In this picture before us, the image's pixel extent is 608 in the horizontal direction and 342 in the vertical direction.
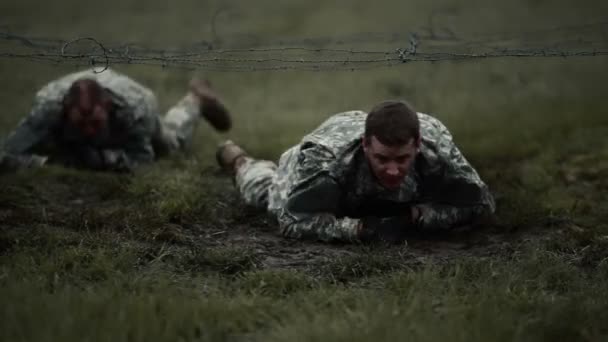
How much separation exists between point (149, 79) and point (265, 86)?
208 cm

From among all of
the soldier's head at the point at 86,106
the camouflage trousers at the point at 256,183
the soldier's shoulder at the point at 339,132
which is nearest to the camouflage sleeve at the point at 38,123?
the soldier's head at the point at 86,106

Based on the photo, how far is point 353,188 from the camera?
16.2 ft

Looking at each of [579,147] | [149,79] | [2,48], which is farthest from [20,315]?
[149,79]

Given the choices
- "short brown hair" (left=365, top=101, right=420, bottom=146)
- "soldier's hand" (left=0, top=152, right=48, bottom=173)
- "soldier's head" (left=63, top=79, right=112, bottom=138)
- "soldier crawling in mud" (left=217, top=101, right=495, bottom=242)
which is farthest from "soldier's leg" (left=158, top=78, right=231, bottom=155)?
"short brown hair" (left=365, top=101, right=420, bottom=146)

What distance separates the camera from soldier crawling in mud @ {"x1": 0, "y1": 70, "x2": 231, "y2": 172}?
6762mm

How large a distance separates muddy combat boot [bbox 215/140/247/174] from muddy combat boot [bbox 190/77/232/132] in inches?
62.8

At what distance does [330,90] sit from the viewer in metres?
11.1

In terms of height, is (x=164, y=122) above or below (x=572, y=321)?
above

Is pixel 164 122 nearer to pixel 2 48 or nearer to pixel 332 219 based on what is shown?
pixel 2 48

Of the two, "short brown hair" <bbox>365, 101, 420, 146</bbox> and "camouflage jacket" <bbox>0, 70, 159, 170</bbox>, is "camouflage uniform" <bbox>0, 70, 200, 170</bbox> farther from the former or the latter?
"short brown hair" <bbox>365, 101, 420, 146</bbox>

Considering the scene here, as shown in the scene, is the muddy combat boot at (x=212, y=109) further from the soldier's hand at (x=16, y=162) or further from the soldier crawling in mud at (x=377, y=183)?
the soldier crawling in mud at (x=377, y=183)

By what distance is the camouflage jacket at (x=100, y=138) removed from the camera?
6.97 metres

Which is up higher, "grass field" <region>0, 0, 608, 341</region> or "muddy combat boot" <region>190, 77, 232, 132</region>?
"muddy combat boot" <region>190, 77, 232, 132</region>

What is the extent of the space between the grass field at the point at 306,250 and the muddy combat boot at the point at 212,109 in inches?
11.9
